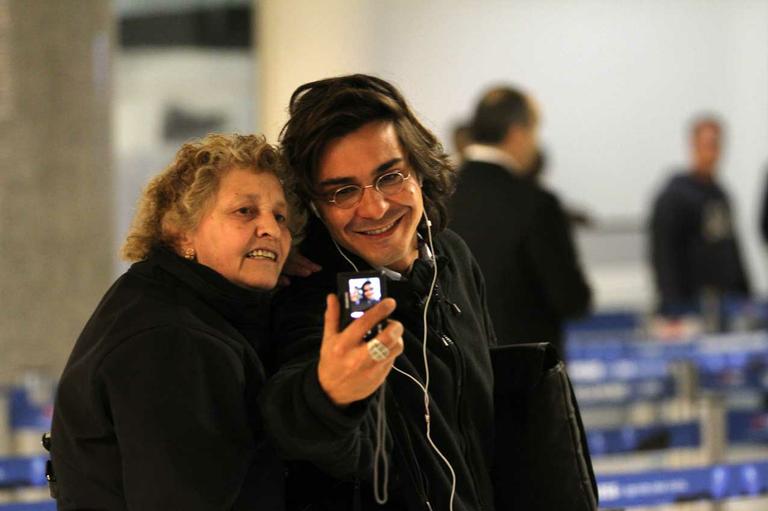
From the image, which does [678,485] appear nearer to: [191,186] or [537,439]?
[537,439]

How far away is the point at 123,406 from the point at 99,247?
5.12m

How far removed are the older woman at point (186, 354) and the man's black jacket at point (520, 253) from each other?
246cm

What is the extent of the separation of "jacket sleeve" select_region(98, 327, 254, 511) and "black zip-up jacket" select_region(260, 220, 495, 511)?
68mm

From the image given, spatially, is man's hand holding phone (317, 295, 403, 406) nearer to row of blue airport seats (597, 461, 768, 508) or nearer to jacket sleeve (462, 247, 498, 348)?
jacket sleeve (462, 247, 498, 348)

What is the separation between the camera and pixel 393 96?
2615 mm

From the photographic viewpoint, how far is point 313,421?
87.7 inches

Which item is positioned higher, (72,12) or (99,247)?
(72,12)

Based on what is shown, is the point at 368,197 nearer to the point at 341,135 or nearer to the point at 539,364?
the point at 341,135

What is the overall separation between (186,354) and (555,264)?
281 centimetres

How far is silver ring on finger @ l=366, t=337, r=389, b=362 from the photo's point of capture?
2.15 meters

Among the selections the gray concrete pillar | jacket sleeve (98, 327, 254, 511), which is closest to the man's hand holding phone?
jacket sleeve (98, 327, 254, 511)

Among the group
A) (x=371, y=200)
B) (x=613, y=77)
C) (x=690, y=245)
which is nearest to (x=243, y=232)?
(x=371, y=200)

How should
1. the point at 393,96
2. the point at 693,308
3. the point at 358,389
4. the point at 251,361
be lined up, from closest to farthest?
the point at 358,389 < the point at 251,361 < the point at 393,96 < the point at 693,308

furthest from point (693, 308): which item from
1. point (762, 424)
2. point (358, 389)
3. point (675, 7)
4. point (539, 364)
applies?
point (358, 389)
